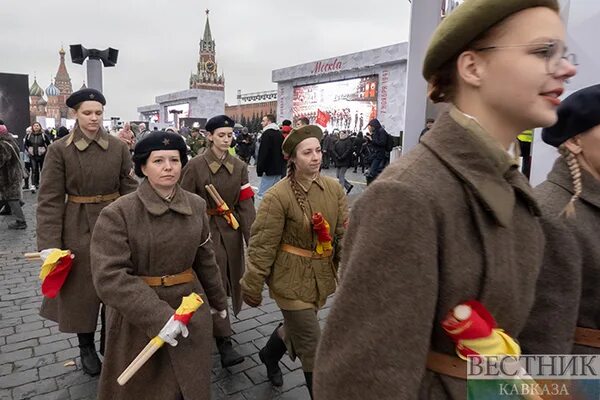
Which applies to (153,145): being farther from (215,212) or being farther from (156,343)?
(215,212)

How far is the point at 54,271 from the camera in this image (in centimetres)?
341

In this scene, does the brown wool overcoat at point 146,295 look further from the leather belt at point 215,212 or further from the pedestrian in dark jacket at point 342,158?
the pedestrian in dark jacket at point 342,158

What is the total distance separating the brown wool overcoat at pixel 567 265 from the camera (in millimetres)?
1479

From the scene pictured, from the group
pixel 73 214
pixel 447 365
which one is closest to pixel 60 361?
pixel 73 214

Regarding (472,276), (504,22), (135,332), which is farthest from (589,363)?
(135,332)

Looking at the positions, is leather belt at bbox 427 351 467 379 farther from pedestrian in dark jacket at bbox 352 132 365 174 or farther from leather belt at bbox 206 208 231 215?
pedestrian in dark jacket at bbox 352 132 365 174

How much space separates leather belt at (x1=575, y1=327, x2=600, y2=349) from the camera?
171cm

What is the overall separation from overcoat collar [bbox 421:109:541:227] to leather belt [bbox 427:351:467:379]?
0.35m

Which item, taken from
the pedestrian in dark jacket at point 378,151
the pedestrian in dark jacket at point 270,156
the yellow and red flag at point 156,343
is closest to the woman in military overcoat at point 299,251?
the yellow and red flag at point 156,343

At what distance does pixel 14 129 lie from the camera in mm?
17625

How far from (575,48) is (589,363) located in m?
2.40

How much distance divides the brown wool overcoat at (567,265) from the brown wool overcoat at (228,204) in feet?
9.45

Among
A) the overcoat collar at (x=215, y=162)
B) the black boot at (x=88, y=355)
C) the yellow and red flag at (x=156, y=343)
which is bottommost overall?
the black boot at (x=88, y=355)

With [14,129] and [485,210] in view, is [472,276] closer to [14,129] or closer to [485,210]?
[485,210]
